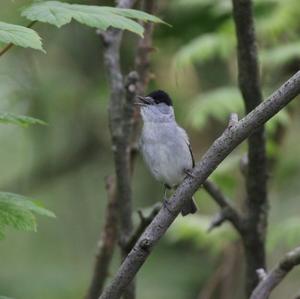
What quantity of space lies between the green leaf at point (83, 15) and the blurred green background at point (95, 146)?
2.55m

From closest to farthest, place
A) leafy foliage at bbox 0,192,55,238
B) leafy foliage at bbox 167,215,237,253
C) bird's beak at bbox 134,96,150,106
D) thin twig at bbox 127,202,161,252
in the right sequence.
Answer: leafy foliage at bbox 0,192,55,238, thin twig at bbox 127,202,161,252, bird's beak at bbox 134,96,150,106, leafy foliage at bbox 167,215,237,253

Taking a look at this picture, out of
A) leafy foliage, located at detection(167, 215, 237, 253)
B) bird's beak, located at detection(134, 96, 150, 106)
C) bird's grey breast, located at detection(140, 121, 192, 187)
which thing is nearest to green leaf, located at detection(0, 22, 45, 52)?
bird's beak, located at detection(134, 96, 150, 106)

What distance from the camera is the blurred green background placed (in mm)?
5176

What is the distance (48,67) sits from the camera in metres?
7.20

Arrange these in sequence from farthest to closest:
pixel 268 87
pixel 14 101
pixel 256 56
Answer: pixel 14 101
pixel 268 87
pixel 256 56

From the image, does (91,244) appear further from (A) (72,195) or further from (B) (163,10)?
(B) (163,10)

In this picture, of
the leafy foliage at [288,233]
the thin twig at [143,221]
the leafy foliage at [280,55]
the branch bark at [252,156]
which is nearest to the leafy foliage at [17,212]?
the thin twig at [143,221]

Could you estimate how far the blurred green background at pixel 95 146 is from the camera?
5.18 meters

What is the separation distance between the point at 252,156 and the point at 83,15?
4.41 feet

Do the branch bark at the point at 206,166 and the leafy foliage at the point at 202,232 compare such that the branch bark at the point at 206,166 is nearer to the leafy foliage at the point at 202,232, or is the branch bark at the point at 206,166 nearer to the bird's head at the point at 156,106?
the bird's head at the point at 156,106

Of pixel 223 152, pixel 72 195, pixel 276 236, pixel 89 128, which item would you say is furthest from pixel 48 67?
pixel 223 152

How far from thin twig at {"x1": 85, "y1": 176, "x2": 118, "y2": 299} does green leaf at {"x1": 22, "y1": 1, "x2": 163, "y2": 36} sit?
4.82 ft

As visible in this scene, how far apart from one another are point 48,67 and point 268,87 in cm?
272

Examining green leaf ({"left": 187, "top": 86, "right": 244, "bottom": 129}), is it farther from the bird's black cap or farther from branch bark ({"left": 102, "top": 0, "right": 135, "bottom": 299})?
branch bark ({"left": 102, "top": 0, "right": 135, "bottom": 299})
